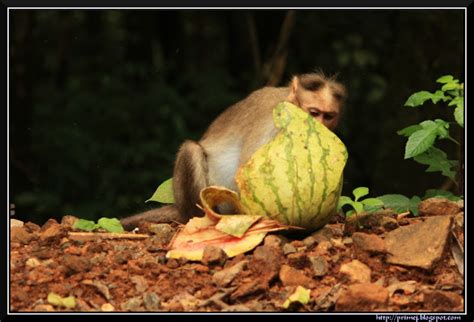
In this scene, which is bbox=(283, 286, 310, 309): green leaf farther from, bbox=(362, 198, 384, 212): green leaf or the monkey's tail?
the monkey's tail

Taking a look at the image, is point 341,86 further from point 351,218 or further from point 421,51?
point 421,51

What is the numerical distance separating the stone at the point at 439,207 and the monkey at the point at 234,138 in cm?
156

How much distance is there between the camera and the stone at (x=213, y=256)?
5592 mm

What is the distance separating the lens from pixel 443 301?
5.06 m

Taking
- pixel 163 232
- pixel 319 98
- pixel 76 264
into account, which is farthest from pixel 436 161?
pixel 76 264

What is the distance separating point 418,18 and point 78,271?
263 inches

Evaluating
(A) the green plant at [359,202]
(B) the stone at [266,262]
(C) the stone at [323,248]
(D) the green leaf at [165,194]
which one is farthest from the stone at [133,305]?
(D) the green leaf at [165,194]

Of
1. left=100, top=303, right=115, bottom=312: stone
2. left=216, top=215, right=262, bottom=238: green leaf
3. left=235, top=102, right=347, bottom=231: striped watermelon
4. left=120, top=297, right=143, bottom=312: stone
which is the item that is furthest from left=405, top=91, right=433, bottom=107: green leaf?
left=100, top=303, right=115, bottom=312: stone

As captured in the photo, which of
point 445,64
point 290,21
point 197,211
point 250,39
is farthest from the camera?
point 250,39

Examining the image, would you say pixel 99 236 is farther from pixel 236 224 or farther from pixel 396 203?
pixel 396 203

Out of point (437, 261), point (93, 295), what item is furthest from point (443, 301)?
point (93, 295)

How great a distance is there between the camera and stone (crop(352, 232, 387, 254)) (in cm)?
566

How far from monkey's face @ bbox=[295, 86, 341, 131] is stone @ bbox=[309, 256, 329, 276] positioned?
242 centimetres

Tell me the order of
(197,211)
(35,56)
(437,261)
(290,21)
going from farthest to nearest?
1. (35,56)
2. (290,21)
3. (197,211)
4. (437,261)
